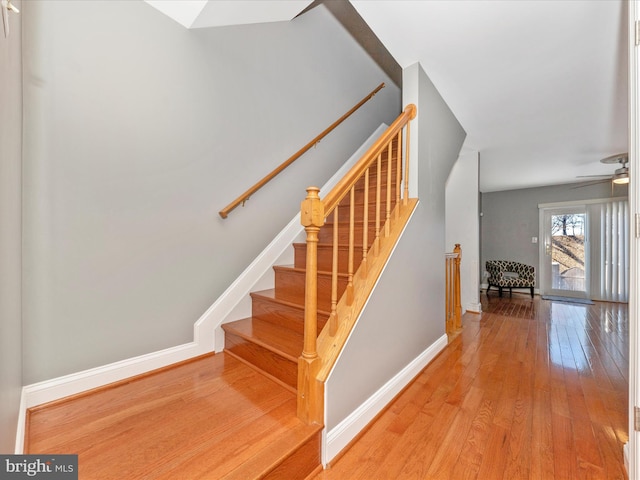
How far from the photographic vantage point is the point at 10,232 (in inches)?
40.5

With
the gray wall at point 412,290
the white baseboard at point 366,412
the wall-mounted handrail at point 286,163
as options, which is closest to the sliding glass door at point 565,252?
the gray wall at point 412,290

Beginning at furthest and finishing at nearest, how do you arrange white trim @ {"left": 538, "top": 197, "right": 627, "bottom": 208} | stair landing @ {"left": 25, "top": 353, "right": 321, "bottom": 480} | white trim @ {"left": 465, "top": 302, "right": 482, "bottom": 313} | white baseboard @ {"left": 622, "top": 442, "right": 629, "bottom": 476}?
white trim @ {"left": 538, "top": 197, "right": 627, "bottom": 208} → white trim @ {"left": 465, "top": 302, "right": 482, "bottom": 313} → white baseboard @ {"left": 622, "top": 442, "right": 629, "bottom": 476} → stair landing @ {"left": 25, "top": 353, "right": 321, "bottom": 480}

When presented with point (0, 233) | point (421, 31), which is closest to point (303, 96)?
point (421, 31)

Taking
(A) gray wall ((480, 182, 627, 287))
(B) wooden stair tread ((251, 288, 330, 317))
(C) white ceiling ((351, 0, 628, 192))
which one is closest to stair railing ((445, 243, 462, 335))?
(C) white ceiling ((351, 0, 628, 192))

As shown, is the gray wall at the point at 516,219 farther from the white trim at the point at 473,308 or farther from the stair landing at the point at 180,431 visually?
the stair landing at the point at 180,431

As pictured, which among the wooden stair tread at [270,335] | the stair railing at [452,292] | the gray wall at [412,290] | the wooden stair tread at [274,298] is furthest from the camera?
the stair railing at [452,292]

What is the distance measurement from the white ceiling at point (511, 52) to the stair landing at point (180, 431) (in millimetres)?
2226

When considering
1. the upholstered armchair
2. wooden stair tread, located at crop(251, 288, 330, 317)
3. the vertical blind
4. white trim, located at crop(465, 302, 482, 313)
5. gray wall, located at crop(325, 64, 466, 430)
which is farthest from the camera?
the upholstered armchair

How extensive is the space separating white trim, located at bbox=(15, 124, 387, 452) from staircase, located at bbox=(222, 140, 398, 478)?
0.30 feet

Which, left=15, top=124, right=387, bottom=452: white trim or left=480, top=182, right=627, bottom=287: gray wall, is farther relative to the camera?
left=480, top=182, right=627, bottom=287: gray wall

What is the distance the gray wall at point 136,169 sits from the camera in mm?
1306

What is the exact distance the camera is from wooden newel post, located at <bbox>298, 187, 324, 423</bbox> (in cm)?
123

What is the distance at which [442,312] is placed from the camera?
258cm

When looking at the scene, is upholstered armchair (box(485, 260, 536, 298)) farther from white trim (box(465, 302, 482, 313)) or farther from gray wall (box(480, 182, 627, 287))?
white trim (box(465, 302, 482, 313))
